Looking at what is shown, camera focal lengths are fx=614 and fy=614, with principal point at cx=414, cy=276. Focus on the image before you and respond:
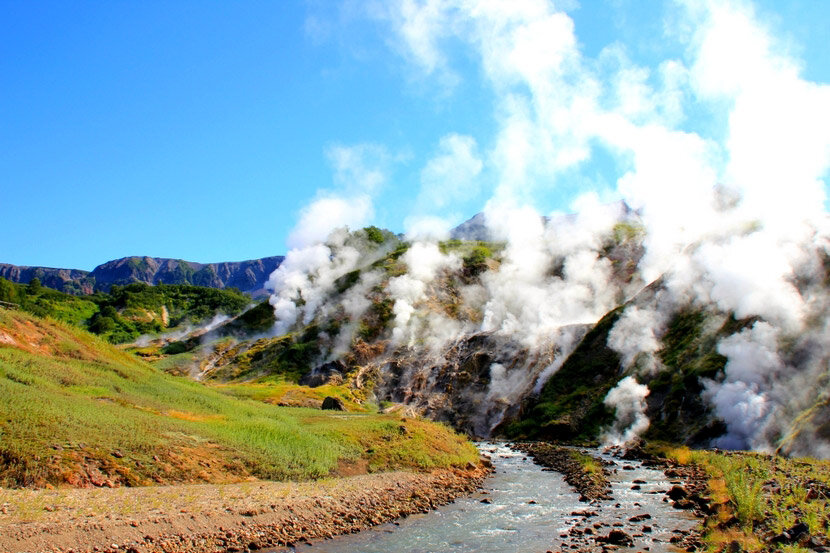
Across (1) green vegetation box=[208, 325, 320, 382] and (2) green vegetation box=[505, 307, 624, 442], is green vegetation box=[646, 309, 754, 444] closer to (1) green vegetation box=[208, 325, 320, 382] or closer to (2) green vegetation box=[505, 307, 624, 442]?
(2) green vegetation box=[505, 307, 624, 442]

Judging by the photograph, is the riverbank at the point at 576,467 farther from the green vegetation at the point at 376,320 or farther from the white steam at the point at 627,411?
the green vegetation at the point at 376,320

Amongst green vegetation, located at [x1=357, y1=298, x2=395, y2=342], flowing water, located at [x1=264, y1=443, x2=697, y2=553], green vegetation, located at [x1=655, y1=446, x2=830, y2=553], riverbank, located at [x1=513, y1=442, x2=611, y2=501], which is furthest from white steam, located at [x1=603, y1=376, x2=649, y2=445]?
green vegetation, located at [x1=357, y1=298, x2=395, y2=342]

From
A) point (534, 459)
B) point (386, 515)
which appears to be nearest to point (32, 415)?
point (386, 515)

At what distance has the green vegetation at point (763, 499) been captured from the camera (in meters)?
23.9

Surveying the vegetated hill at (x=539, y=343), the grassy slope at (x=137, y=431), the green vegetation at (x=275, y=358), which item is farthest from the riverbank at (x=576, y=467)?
the green vegetation at (x=275, y=358)

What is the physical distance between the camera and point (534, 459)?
55.2 meters

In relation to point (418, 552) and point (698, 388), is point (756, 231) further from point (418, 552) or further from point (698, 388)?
point (418, 552)

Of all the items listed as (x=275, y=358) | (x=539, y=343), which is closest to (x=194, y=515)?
(x=539, y=343)

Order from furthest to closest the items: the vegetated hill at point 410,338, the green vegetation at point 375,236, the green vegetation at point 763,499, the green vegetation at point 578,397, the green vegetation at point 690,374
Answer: the green vegetation at point 375,236, the vegetated hill at point 410,338, the green vegetation at point 578,397, the green vegetation at point 690,374, the green vegetation at point 763,499

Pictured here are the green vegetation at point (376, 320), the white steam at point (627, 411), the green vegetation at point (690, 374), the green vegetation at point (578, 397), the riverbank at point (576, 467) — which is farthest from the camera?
the green vegetation at point (376, 320)

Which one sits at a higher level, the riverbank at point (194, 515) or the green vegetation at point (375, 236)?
the green vegetation at point (375, 236)

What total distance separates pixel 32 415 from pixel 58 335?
22.4 m

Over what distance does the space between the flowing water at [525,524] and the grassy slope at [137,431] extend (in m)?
8.17

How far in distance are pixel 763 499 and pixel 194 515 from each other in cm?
2597
